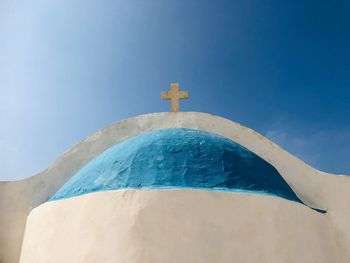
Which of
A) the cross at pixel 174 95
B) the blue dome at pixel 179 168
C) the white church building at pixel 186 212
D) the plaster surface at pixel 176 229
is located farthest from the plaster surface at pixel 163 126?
the plaster surface at pixel 176 229

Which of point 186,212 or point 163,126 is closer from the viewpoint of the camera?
point 186,212

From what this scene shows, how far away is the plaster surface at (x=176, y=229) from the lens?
14.8ft

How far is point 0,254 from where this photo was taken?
24.6ft

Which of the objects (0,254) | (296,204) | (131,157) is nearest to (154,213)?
(131,157)

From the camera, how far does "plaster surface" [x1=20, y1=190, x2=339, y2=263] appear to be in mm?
4508

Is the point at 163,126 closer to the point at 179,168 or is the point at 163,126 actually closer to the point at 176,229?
the point at 179,168

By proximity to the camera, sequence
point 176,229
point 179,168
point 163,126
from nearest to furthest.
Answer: point 176,229 < point 179,168 < point 163,126

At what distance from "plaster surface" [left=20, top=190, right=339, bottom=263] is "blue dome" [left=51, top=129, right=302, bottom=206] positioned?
0.26 m

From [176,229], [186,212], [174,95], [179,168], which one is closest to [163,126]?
[174,95]

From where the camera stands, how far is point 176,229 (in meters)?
4.56

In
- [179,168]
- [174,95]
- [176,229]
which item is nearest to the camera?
[176,229]

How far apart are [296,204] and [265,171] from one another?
0.81 m

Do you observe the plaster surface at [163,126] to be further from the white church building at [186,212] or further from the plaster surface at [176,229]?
the plaster surface at [176,229]

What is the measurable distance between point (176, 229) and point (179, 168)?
3.36ft
